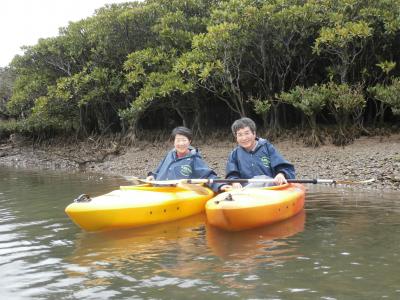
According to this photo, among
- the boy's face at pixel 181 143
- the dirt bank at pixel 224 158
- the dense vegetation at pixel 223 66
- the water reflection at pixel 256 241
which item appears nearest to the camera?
the water reflection at pixel 256 241

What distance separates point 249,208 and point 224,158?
8965 mm

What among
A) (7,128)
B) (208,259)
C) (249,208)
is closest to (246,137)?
(249,208)

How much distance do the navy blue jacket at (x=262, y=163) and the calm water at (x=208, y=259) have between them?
0.77m

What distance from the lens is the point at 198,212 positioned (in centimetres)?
707

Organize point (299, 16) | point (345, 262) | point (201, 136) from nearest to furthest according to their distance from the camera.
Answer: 1. point (345, 262)
2. point (299, 16)
3. point (201, 136)

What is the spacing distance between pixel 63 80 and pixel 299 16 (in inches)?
384

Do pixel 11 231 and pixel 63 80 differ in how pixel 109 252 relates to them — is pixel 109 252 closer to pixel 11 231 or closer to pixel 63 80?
pixel 11 231

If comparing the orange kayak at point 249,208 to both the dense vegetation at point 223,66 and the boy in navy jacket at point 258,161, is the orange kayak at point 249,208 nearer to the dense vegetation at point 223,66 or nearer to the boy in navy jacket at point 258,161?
the boy in navy jacket at point 258,161

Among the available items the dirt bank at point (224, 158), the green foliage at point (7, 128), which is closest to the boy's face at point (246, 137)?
the dirt bank at point (224, 158)

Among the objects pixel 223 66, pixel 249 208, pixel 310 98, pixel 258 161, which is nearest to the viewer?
pixel 249 208

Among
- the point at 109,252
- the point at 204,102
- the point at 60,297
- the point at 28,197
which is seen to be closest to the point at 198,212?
the point at 109,252

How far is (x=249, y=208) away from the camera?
18.6ft

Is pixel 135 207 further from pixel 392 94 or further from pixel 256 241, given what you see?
pixel 392 94

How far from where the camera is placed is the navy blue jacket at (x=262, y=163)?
689cm
